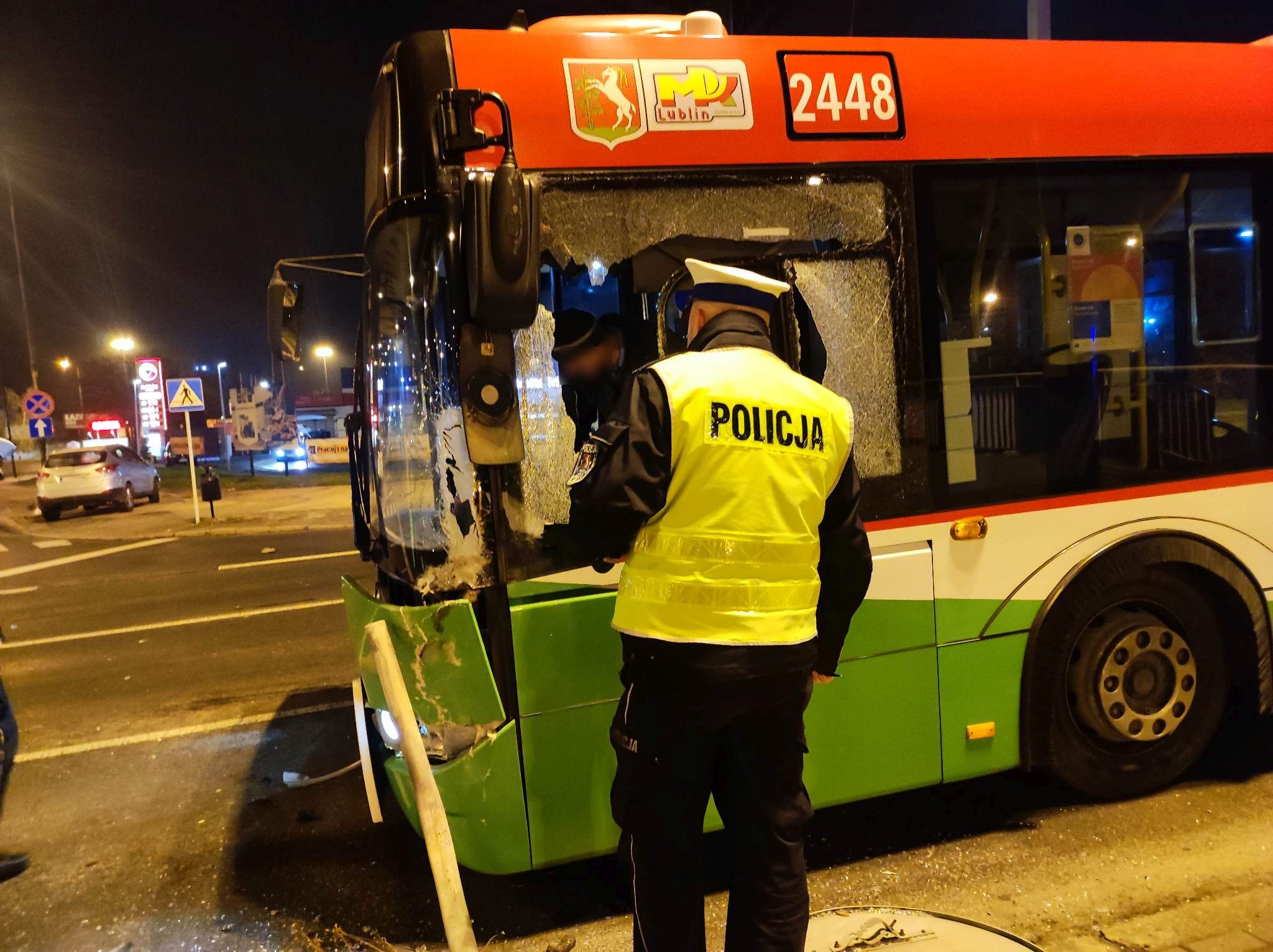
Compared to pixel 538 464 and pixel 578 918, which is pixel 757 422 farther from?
pixel 578 918

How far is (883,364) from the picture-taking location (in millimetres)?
3416

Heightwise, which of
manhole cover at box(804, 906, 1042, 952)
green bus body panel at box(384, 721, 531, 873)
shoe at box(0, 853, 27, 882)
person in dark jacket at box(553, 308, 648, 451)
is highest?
person in dark jacket at box(553, 308, 648, 451)

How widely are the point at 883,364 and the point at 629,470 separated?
5.07 ft

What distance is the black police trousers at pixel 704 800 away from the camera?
240 cm

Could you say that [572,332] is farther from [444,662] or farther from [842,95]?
[842,95]

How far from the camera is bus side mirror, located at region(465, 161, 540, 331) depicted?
2.70m

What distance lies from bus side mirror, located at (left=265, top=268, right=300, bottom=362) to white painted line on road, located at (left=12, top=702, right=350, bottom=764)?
2.84m

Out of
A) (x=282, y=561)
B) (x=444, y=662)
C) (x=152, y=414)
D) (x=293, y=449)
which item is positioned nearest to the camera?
(x=444, y=662)

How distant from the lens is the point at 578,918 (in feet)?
11.0

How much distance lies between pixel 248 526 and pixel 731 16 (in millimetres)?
11975

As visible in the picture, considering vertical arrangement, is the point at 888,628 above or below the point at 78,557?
above

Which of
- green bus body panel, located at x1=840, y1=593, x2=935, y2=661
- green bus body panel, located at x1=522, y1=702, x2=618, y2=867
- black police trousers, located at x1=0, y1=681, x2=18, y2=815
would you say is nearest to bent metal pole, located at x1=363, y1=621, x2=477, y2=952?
green bus body panel, located at x1=522, y1=702, x2=618, y2=867

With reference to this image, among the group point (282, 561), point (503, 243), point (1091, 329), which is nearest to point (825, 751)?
point (1091, 329)

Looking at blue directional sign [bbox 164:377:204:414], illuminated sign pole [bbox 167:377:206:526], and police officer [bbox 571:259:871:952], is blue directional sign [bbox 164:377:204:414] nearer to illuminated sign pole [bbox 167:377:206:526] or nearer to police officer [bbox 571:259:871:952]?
illuminated sign pole [bbox 167:377:206:526]
